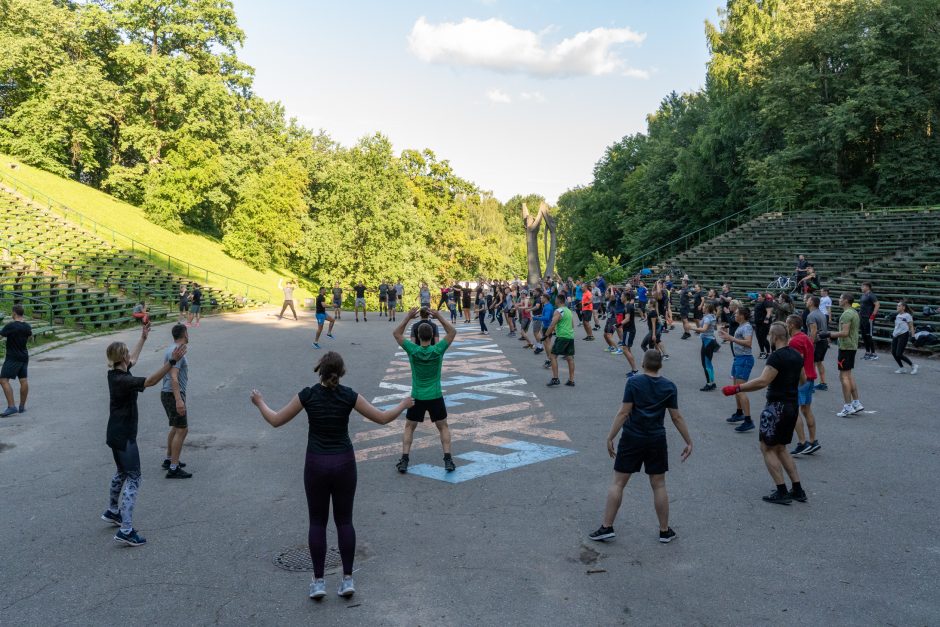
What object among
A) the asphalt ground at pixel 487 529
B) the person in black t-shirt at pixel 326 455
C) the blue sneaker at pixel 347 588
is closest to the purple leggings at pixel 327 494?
the person in black t-shirt at pixel 326 455

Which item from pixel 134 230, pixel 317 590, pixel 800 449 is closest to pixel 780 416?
pixel 800 449

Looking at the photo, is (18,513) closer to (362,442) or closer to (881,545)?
(362,442)

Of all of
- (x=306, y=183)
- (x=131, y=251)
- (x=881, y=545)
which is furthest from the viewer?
(x=306, y=183)

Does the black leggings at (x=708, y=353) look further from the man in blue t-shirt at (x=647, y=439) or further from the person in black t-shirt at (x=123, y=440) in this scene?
the person in black t-shirt at (x=123, y=440)

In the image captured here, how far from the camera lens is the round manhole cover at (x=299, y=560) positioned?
5023mm

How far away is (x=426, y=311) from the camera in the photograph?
6.59 m

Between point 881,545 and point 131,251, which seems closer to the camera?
point 881,545

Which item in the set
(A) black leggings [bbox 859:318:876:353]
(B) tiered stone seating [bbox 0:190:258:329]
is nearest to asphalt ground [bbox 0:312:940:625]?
(A) black leggings [bbox 859:318:876:353]

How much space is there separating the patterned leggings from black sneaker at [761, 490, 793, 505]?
20.1 ft

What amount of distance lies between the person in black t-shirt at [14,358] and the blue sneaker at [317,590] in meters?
8.13

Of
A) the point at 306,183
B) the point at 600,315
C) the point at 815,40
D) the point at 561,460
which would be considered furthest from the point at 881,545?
the point at 306,183

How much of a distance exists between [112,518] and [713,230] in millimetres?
42385

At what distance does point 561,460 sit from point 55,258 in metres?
26.3

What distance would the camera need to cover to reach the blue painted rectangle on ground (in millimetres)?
7277
